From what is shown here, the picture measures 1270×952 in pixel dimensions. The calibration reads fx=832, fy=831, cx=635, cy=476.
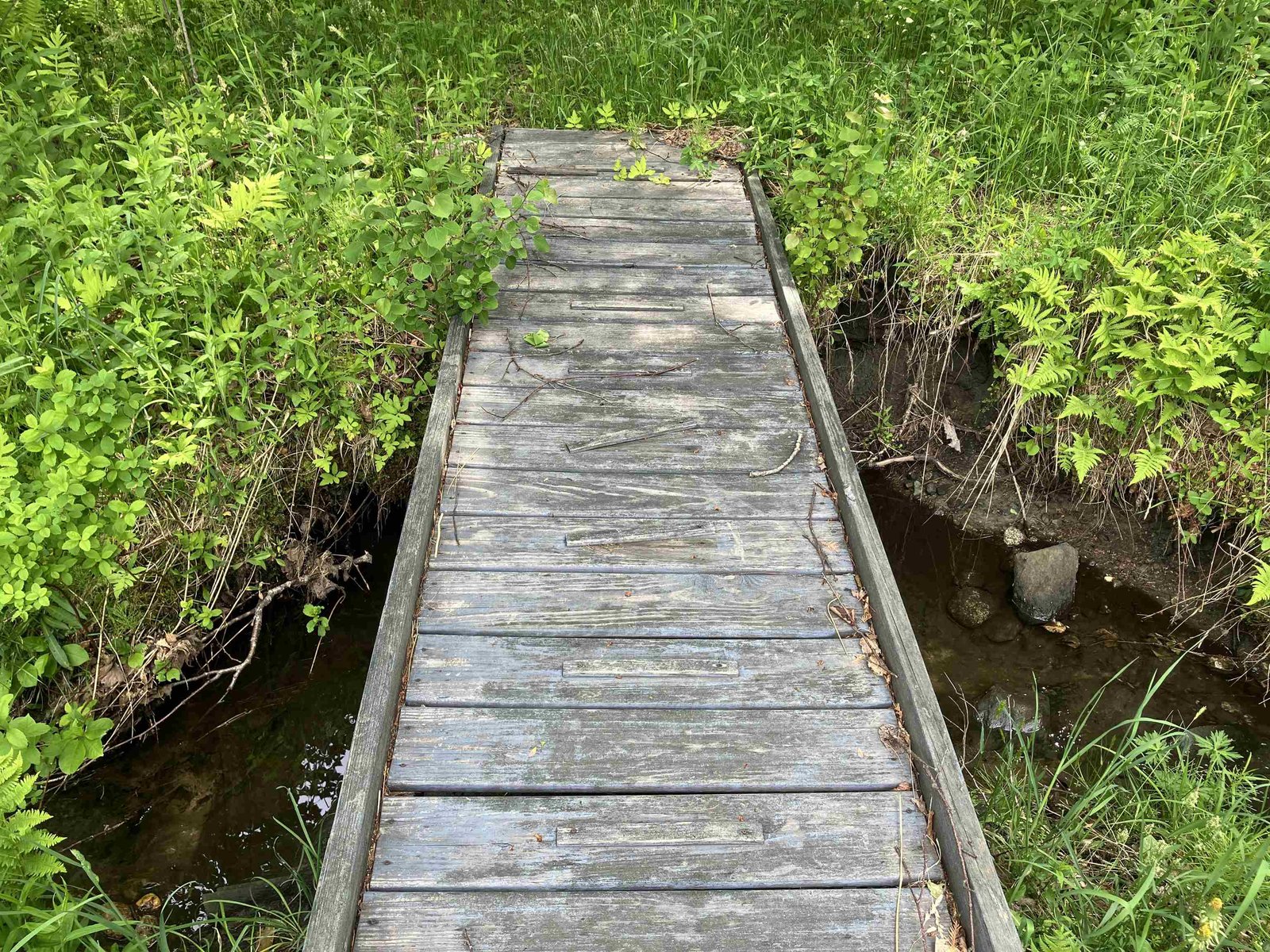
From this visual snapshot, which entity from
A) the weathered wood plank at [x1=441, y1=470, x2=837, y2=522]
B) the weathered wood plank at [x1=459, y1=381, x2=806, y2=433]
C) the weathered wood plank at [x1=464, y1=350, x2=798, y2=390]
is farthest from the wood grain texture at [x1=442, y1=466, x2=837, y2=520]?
the weathered wood plank at [x1=464, y1=350, x2=798, y2=390]

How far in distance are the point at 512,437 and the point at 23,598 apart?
1655mm

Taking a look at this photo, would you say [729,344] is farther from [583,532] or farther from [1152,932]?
[1152,932]

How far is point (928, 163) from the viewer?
14.6 feet

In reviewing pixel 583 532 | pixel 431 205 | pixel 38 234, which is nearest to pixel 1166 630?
pixel 583 532

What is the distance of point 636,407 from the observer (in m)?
3.43

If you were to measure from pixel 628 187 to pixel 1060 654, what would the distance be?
11.2 feet

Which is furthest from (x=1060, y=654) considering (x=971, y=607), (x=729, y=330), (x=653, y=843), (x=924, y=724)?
(x=653, y=843)

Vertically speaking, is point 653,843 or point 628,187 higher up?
point 628,187

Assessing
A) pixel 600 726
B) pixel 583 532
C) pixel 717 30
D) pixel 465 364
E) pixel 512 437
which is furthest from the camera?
pixel 717 30

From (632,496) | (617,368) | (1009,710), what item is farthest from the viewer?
(617,368)

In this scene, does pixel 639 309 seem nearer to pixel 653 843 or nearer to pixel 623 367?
pixel 623 367

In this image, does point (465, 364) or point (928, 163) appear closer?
point (465, 364)

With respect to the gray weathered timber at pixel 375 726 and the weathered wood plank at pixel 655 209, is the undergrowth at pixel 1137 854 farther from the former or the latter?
the weathered wood plank at pixel 655 209

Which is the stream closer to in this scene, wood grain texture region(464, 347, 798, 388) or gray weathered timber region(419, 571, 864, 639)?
gray weathered timber region(419, 571, 864, 639)
